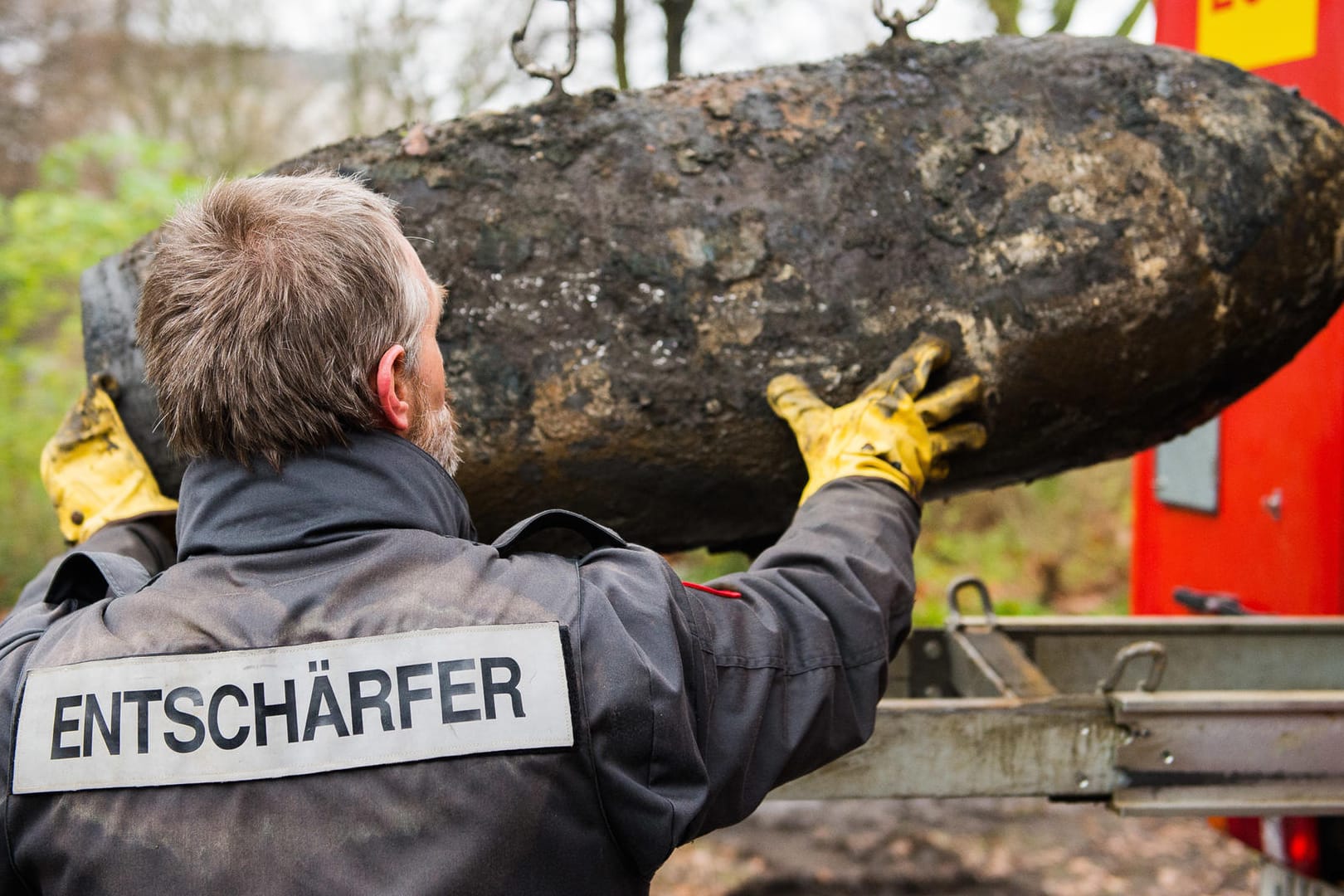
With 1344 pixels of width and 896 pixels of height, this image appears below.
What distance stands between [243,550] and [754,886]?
121 inches

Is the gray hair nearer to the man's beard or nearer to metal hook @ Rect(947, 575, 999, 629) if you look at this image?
the man's beard

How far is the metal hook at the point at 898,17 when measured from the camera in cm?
197

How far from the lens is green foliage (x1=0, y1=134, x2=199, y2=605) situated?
6047 mm

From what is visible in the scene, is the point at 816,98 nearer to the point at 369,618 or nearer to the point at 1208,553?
the point at 369,618

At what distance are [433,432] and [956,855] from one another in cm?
336

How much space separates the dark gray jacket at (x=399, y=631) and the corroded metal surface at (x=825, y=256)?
697 mm

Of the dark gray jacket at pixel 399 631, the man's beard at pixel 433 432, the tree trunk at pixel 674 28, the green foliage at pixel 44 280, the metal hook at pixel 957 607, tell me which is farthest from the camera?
the green foliage at pixel 44 280

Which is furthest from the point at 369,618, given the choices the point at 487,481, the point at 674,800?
the point at 487,481

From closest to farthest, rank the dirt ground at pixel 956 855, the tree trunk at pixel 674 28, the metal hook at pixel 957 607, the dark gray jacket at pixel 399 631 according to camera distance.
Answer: the dark gray jacket at pixel 399 631, the metal hook at pixel 957 607, the tree trunk at pixel 674 28, the dirt ground at pixel 956 855

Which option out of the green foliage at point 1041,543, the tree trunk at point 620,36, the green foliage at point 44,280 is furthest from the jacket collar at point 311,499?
the green foliage at point 1041,543

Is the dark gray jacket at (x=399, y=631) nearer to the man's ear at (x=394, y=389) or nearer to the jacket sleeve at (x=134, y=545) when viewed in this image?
the man's ear at (x=394, y=389)

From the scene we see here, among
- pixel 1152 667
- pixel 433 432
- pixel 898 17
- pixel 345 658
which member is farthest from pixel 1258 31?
Result: pixel 345 658

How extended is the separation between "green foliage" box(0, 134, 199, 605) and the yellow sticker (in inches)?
186

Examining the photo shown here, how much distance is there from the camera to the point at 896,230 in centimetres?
194
